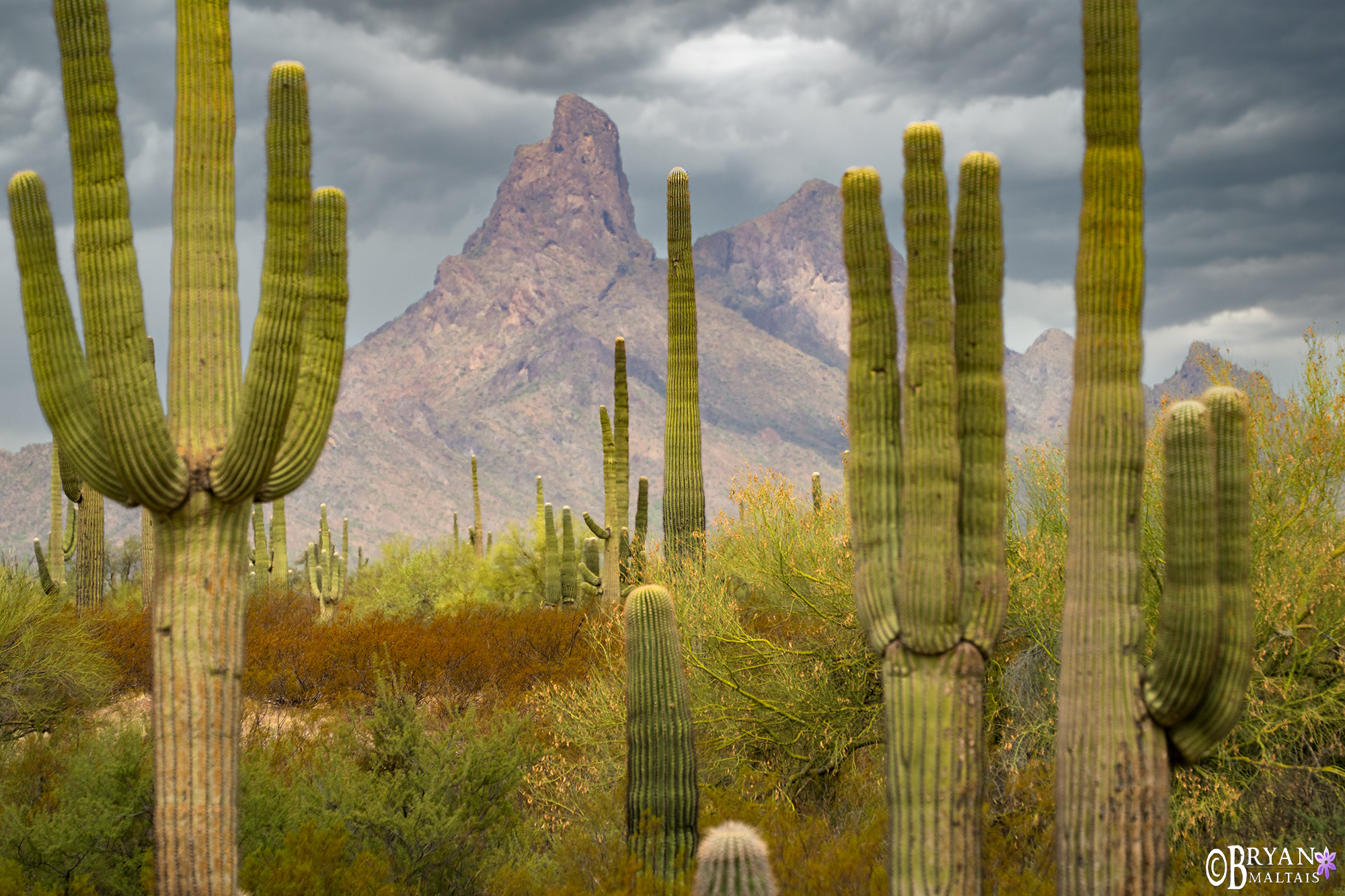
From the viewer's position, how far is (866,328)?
5.18 m

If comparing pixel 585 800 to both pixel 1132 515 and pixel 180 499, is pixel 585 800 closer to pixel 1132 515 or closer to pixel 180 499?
pixel 180 499

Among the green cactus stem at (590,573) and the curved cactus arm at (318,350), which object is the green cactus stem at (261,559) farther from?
the curved cactus arm at (318,350)

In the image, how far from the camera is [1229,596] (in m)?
4.43

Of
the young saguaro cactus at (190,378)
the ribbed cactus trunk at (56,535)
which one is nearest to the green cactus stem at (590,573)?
the ribbed cactus trunk at (56,535)

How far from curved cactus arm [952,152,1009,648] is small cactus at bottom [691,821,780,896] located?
1.49 meters

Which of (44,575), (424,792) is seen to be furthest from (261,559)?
(424,792)

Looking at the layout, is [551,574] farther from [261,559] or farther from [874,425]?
[874,425]

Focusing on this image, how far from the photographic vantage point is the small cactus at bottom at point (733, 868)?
160 inches

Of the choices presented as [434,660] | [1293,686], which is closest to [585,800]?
[1293,686]

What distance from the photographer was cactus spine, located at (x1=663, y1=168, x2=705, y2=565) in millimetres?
13055

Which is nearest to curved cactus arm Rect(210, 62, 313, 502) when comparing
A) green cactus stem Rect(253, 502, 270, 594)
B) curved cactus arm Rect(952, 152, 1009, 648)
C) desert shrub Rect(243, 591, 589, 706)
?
curved cactus arm Rect(952, 152, 1009, 648)

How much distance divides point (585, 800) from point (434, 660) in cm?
637

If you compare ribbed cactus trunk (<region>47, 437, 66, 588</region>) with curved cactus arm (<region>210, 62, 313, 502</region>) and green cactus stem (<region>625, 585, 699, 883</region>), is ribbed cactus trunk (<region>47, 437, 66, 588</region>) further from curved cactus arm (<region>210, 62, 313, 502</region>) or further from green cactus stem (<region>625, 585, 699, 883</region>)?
green cactus stem (<region>625, 585, 699, 883</region>)

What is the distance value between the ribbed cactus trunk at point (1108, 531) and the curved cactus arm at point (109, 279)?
443 cm
